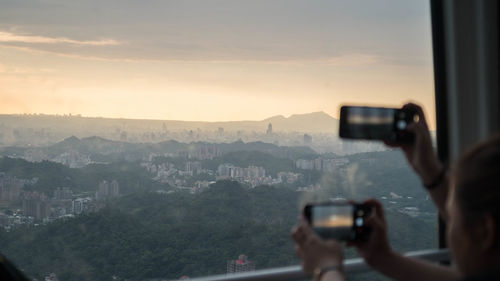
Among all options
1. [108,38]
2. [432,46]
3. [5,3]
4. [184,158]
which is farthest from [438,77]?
[5,3]

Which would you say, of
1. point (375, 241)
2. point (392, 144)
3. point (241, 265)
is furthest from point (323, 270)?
point (241, 265)

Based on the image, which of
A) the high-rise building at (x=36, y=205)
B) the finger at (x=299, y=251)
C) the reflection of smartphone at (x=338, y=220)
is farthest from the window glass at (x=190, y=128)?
the finger at (x=299, y=251)

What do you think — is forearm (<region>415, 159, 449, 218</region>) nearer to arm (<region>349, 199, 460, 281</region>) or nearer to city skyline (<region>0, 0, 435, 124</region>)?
arm (<region>349, 199, 460, 281</region>)

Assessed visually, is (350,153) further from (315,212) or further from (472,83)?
(315,212)

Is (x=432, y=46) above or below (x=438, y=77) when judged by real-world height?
above

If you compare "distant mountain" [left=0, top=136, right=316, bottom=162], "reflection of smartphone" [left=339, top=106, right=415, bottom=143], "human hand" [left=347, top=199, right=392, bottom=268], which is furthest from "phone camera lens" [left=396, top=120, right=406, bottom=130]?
"distant mountain" [left=0, top=136, right=316, bottom=162]
